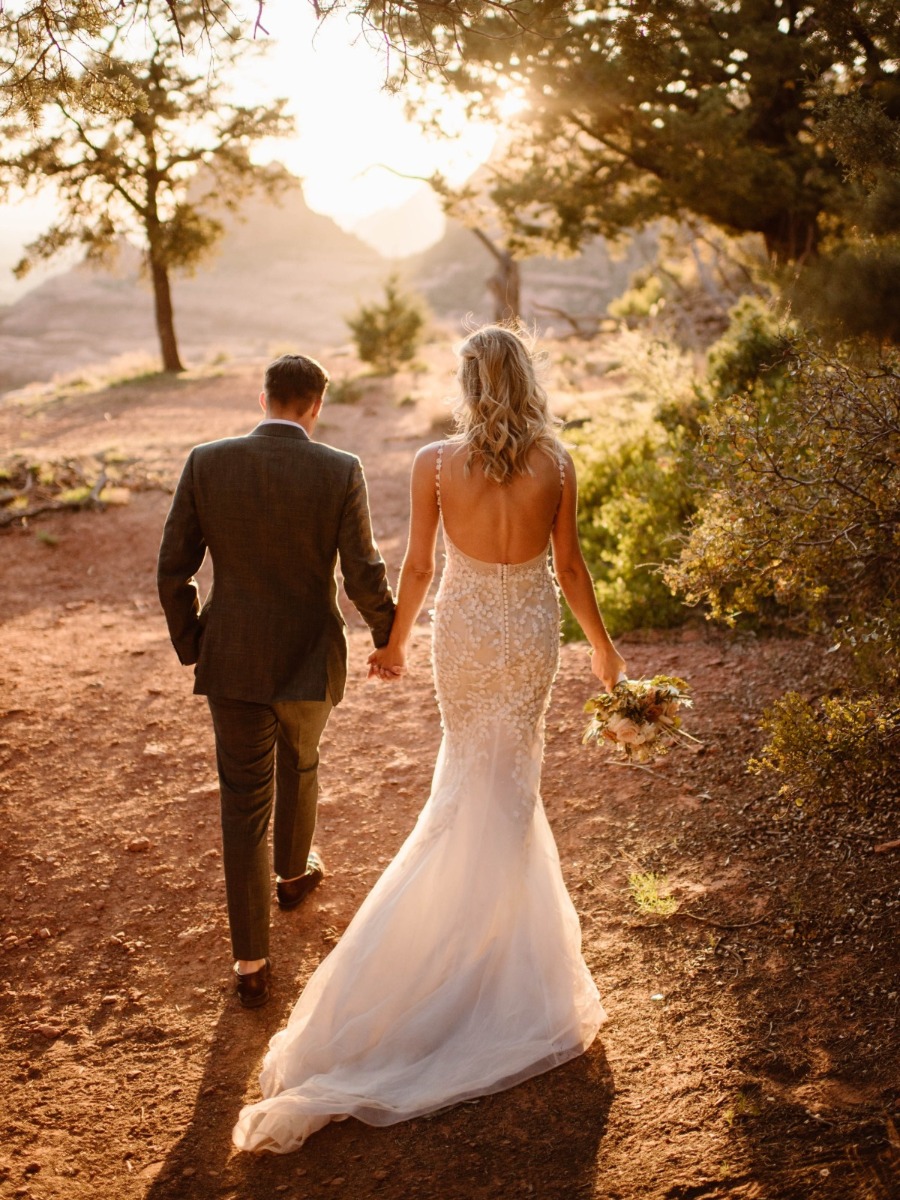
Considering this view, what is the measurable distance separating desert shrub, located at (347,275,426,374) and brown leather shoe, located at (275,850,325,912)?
2152 centimetres

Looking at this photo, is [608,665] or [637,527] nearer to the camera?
[608,665]

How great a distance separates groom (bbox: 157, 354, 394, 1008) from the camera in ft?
10.4

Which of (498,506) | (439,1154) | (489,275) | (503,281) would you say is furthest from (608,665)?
(489,275)

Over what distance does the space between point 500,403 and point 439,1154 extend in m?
2.38

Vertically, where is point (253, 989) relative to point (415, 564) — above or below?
below

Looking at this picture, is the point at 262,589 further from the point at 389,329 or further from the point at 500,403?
the point at 389,329

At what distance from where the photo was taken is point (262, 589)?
328cm

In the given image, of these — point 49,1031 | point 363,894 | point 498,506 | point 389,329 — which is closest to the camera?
point 498,506

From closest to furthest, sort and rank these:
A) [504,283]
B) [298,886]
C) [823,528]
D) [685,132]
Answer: [823,528], [298,886], [685,132], [504,283]

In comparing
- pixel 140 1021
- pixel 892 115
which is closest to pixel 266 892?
pixel 140 1021

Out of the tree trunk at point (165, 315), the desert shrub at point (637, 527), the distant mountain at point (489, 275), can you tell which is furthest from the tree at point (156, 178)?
the distant mountain at point (489, 275)

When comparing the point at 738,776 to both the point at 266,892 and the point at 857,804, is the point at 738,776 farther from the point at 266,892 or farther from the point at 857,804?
the point at 266,892

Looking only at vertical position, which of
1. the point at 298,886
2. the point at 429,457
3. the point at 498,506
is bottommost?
the point at 298,886

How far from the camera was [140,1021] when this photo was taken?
347 centimetres
